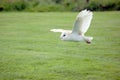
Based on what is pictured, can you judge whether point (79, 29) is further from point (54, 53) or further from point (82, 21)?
point (54, 53)

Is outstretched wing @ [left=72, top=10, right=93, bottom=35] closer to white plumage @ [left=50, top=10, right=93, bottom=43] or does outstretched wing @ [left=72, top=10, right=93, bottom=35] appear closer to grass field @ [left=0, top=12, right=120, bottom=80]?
white plumage @ [left=50, top=10, right=93, bottom=43]

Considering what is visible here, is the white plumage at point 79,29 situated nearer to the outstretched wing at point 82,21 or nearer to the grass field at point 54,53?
the outstretched wing at point 82,21

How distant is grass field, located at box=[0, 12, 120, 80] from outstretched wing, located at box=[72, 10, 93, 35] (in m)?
0.73

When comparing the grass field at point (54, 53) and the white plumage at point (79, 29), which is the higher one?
the white plumage at point (79, 29)

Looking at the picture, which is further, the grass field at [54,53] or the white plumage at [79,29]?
the grass field at [54,53]

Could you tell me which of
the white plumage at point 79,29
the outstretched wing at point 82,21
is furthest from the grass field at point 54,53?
the outstretched wing at point 82,21

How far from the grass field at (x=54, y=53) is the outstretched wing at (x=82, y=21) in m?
0.73

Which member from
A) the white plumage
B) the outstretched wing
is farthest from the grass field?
the outstretched wing

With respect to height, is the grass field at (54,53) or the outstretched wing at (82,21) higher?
the outstretched wing at (82,21)

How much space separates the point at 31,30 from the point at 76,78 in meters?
7.10

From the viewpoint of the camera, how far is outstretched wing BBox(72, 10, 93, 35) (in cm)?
639

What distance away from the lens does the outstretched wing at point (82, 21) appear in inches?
252

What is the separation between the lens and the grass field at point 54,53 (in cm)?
721

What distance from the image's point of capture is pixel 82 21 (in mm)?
6598
